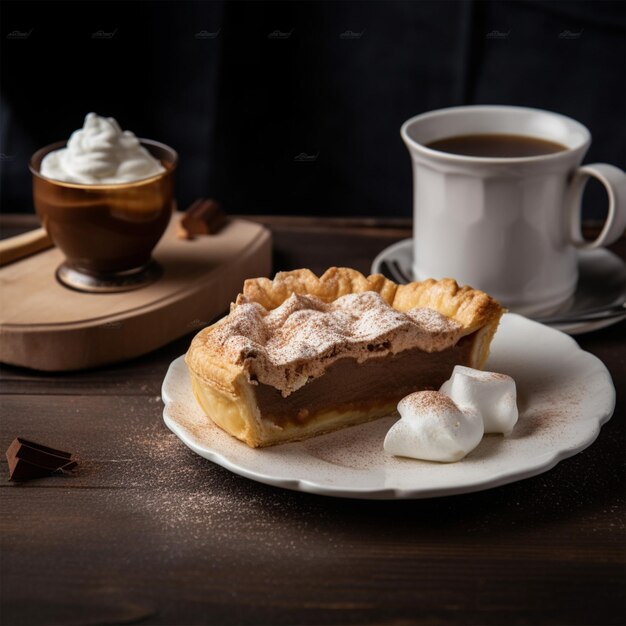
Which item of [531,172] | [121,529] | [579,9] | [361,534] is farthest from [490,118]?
[121,529]

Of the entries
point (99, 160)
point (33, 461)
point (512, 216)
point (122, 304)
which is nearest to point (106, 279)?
point (122, 304)

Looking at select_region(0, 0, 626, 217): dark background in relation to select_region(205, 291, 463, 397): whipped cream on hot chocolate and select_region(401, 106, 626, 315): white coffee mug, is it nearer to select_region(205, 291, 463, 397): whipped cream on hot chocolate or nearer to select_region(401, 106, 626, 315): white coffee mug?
select_region(401, 106, 626, 315): white coffee mug

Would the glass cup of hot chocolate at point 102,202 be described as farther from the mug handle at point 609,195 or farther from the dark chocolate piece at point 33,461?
the mug handle at point 609,195

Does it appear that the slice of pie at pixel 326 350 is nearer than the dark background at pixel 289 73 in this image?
Yes

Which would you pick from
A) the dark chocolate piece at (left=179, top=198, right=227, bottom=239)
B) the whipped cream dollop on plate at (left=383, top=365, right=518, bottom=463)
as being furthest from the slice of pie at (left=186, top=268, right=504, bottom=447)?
the dark chocolate piece at (left=179, top=198, right=227, bottom=239)

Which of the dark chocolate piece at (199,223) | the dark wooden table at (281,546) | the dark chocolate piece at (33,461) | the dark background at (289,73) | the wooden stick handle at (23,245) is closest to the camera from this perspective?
the dark wooden table at (281,546)

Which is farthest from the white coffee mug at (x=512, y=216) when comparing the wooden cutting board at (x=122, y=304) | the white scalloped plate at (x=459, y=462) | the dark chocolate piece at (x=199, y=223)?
the dark chocolate piece at (x=199, y=223)

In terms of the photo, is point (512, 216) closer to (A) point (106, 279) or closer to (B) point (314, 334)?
(B) point (314, 334)
